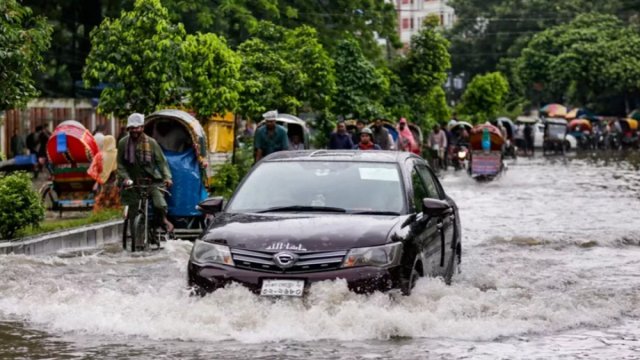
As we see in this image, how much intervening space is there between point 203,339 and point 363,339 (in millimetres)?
1113

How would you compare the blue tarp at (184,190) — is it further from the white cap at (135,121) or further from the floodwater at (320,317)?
the floodwater at (320,317)

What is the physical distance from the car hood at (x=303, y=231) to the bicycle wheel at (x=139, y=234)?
5737 millimetres

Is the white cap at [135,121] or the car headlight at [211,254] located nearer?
the car headlight at [211,254]

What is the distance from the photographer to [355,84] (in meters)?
40.5

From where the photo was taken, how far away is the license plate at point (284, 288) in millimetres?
10133

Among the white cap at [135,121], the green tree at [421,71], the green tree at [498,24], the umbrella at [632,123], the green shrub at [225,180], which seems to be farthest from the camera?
the green tree at [498,24]

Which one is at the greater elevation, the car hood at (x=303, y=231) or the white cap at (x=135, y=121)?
the white cap at (x=135, y=121)

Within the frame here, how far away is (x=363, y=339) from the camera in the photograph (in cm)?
993

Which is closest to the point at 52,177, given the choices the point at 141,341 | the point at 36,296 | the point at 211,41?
the point at 211,41

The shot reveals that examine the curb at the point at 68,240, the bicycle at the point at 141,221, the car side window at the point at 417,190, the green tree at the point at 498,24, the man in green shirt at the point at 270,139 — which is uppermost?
the green tree at the point at 498,24

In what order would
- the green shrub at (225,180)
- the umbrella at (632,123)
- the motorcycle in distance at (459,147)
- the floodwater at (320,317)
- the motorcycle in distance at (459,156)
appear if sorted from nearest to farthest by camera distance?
the floodwater at (320,317)
the green shrub at (225,180)
the motorcycle in distance at (459,156)
the motorcycle in distance at (459,147)
the umbrella at (632,123)

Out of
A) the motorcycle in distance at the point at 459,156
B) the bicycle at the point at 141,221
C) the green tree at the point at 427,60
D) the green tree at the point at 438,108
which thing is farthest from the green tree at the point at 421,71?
the bicycle at the point at 141,221

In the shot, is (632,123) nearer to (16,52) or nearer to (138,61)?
(138,61)

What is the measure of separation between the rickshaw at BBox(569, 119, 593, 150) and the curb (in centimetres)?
6079
